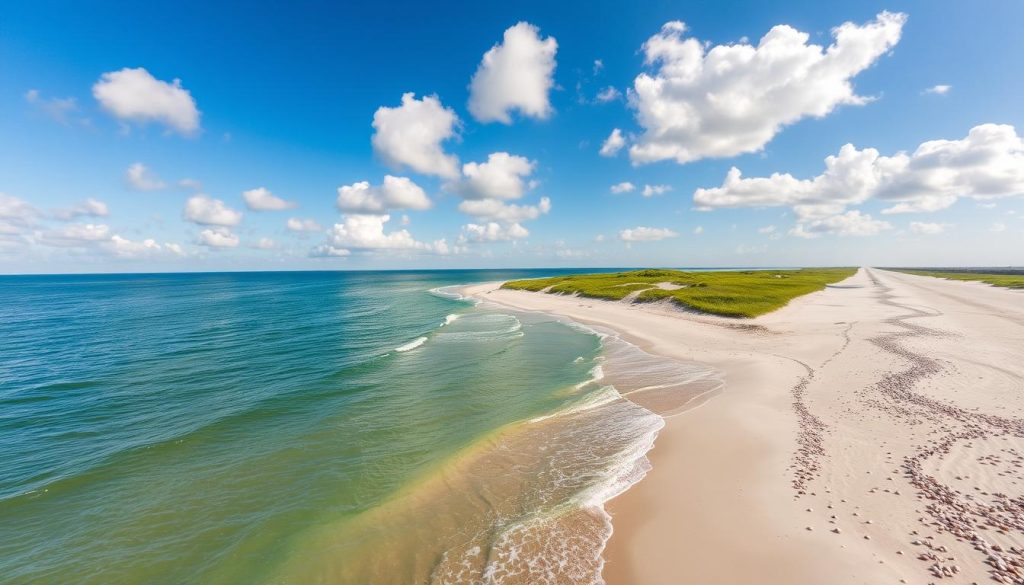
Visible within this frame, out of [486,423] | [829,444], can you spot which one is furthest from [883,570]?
[486,423]

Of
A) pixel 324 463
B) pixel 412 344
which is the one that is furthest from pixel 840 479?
pixel 412 344

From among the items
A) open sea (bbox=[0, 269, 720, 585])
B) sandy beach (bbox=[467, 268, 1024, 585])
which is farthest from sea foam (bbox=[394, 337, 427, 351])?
sandy beach (bbox=[467, 268, 1024, 585])

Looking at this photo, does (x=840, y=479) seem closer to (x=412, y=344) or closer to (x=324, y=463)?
(x=324, y=463)

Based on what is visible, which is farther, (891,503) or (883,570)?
(891,503)

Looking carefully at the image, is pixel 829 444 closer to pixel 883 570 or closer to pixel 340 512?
pixel 883 570

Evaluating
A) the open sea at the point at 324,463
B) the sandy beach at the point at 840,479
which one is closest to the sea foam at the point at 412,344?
the open sea at the point at 324,463
